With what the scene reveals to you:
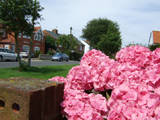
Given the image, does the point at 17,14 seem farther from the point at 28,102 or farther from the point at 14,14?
the point at 28,102

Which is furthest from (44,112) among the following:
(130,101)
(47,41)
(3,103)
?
(47,41)

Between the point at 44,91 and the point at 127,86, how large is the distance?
0.72 m

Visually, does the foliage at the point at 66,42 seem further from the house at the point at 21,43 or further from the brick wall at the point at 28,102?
the brick wall at the point at 28,102

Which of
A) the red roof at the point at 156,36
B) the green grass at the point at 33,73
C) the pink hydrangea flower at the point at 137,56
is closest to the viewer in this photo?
the pink hydrangea flower at the point at 137,56

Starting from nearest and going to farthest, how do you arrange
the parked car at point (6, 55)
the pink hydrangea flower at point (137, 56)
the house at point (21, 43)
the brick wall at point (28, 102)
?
the brick wall at point (28, 102)
the pink hydrangea flower at point (137, 56)
the parked car at point (6, 55)
the house at point (21, 43)

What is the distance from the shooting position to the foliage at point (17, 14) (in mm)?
8969

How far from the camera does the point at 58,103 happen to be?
1.53 m

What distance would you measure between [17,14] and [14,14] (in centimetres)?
28

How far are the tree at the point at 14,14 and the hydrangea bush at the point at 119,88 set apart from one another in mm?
8658

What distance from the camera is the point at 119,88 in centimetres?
128

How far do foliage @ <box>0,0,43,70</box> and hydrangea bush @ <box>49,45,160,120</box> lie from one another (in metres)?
8.68

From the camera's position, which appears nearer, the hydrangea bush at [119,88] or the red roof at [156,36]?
the hydrangea bush at [119,88]

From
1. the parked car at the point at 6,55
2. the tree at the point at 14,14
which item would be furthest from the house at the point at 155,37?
the tree at the point at 14,14

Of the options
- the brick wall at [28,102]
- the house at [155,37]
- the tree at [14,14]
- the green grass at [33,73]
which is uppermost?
the house at [155,37]
